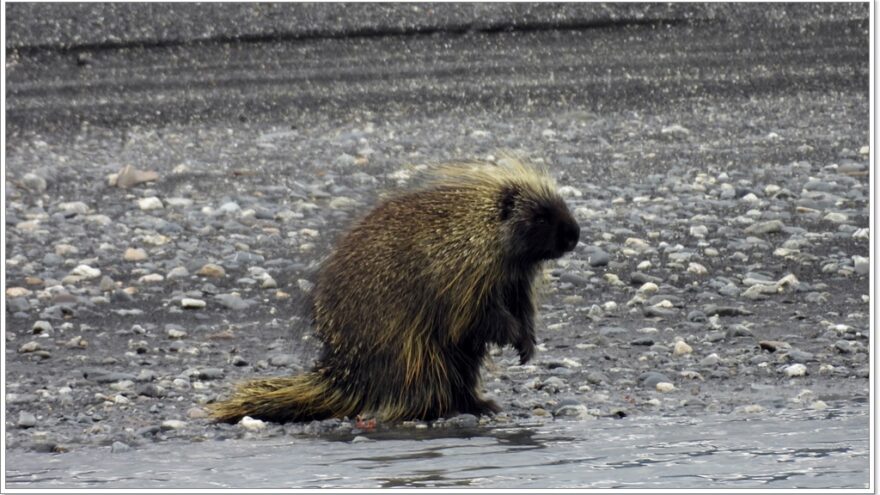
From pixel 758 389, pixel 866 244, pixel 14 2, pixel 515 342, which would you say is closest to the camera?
pixel 515 342

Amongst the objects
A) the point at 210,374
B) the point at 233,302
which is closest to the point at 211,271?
the point at 233,302

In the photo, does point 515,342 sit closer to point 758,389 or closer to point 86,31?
point 758,389

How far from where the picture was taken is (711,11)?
52.7 ft

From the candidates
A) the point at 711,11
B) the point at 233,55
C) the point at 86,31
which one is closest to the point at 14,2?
the point at 86,31

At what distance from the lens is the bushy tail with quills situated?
7.02 meters

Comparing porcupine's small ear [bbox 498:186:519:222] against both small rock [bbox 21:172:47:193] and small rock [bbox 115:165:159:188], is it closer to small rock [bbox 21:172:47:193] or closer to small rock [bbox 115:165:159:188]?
small rock [bbox 115:165:159:188]

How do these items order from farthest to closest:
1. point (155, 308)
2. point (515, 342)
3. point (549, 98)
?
point (549, 98) < point (155, 308) < point (515, 342)

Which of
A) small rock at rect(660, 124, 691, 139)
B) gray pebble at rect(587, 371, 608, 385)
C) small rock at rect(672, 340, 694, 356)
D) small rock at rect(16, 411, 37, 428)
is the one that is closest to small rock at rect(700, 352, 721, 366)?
small rock at rect(672, 340, 694, 356)

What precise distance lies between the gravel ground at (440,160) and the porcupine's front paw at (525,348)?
0.28 m

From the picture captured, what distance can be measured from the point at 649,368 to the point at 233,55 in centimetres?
879

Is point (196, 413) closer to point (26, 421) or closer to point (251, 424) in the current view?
point (251, 424)

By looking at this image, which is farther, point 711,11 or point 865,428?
point 711,11

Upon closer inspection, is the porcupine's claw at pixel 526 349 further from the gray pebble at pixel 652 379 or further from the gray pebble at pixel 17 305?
the gray pebble at pixel 17 305

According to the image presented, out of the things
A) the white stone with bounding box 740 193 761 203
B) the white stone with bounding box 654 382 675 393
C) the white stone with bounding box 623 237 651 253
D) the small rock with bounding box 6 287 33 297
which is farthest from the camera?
the white stone with bounding box 740 193 761 203
